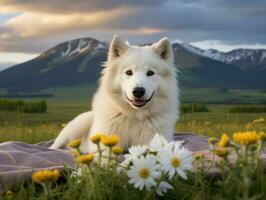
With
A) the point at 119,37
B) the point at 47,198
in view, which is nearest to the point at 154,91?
the point at 119,37

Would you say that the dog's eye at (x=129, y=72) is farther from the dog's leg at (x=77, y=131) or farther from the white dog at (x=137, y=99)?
the dog's leg at (x=77, y=131)

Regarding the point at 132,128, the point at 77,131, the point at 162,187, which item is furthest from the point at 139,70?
the point at 162,187

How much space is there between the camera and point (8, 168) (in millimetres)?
4652

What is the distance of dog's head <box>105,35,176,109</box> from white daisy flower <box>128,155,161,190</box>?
9.83ft

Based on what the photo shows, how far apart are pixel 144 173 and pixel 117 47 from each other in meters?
3.82

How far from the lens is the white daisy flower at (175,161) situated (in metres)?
2.75

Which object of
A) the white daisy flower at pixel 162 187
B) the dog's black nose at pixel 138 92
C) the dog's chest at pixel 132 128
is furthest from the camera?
the dog's chest at pixel 132 128

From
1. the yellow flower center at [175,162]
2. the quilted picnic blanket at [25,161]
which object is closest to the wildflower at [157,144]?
the yellow flower center at [175,162]

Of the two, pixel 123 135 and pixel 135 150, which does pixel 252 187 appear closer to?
Result: pixel 135 150

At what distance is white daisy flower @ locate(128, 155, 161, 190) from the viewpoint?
2682mm

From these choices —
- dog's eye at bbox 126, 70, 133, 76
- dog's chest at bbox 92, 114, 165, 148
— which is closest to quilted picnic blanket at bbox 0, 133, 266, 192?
dog's chest at bbox 92, 114, 165, 148

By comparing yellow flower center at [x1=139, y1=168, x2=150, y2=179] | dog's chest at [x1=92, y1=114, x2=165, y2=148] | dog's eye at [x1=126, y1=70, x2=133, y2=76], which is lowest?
dog's chest at [x1=92, y1=114, x2=165, y2=148]

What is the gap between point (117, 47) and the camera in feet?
20.8

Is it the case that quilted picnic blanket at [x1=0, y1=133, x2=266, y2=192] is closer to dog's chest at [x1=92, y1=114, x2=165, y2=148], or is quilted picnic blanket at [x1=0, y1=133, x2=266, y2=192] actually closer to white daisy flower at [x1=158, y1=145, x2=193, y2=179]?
dog's chest at [x1=92, y1=114, x2=165, y2=148]
